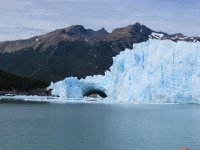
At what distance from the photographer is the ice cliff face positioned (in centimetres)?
5453

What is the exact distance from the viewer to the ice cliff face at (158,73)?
54.5 metres

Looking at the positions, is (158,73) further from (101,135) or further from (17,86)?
(17,86)

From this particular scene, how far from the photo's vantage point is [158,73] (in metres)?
55.9

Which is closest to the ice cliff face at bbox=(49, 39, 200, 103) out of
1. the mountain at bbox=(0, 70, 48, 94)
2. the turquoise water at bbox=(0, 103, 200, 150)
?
the turquoise water at bbox=(0, 103, 200, 150)

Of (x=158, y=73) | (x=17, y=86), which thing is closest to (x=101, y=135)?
(x=158, y=73)

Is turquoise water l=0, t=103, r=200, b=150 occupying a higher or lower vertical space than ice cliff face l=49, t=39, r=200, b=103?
lower

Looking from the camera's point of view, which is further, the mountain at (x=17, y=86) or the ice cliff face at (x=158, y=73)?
the mountain at (x=17, y=86)

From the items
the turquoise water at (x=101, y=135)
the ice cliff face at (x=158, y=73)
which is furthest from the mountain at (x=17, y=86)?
the turquoise water at (x=101, y=135)

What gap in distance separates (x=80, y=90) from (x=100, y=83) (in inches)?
126

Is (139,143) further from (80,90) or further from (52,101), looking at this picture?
(52,101)

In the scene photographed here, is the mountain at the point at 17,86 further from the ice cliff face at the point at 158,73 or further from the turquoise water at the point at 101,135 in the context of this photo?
the turquoise water at the point at 101,135

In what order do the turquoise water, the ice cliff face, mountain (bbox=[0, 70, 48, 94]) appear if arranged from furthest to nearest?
mountain (bbox=[0, 70, 48, 94])
the ice cliff face
the turquoise water

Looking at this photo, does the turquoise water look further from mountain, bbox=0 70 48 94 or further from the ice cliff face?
mountain, bbox=0 70 48 94

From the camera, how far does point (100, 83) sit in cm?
6650
